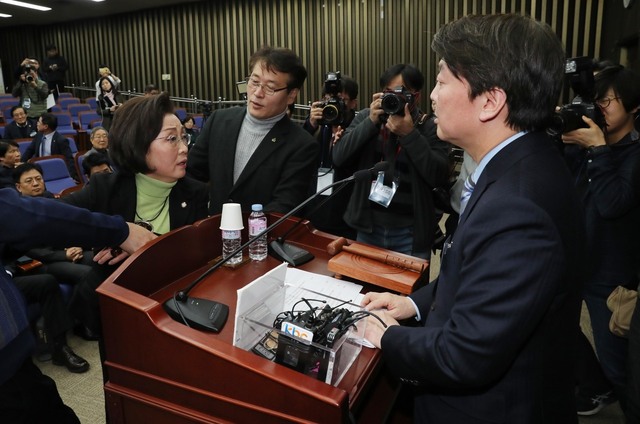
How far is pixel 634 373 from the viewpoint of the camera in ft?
5.41

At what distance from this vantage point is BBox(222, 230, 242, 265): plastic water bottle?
58.6 inches

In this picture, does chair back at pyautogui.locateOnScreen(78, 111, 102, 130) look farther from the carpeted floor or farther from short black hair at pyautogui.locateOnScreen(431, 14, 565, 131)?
short black hair at pyautogui.locateOnScreen(431, 14, 565, 131)

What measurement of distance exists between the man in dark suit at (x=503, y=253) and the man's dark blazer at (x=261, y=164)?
1044mm

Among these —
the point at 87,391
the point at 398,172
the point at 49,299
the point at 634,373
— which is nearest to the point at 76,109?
the point at 49,299

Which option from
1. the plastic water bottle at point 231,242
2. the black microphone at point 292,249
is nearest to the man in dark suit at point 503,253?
the black microphone at point 292,249

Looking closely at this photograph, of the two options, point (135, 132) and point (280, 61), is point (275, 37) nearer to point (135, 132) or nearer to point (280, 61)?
point (280, 61)

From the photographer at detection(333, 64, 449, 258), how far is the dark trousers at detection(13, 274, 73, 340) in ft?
5.58

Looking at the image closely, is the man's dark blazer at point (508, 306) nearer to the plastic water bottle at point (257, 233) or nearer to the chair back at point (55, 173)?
the plastic water bottle at point (257, 233)

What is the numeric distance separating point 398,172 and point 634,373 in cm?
122

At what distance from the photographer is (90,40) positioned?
38.5 ft

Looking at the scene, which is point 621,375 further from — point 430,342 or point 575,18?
point 575,18

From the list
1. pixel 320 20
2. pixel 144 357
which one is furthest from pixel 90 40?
pixel 144 357

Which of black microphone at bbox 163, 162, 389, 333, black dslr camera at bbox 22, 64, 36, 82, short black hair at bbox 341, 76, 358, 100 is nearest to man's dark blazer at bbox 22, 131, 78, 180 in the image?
black dslr camera at bbox 22, 64, 36, 82

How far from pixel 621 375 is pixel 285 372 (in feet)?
6.28
